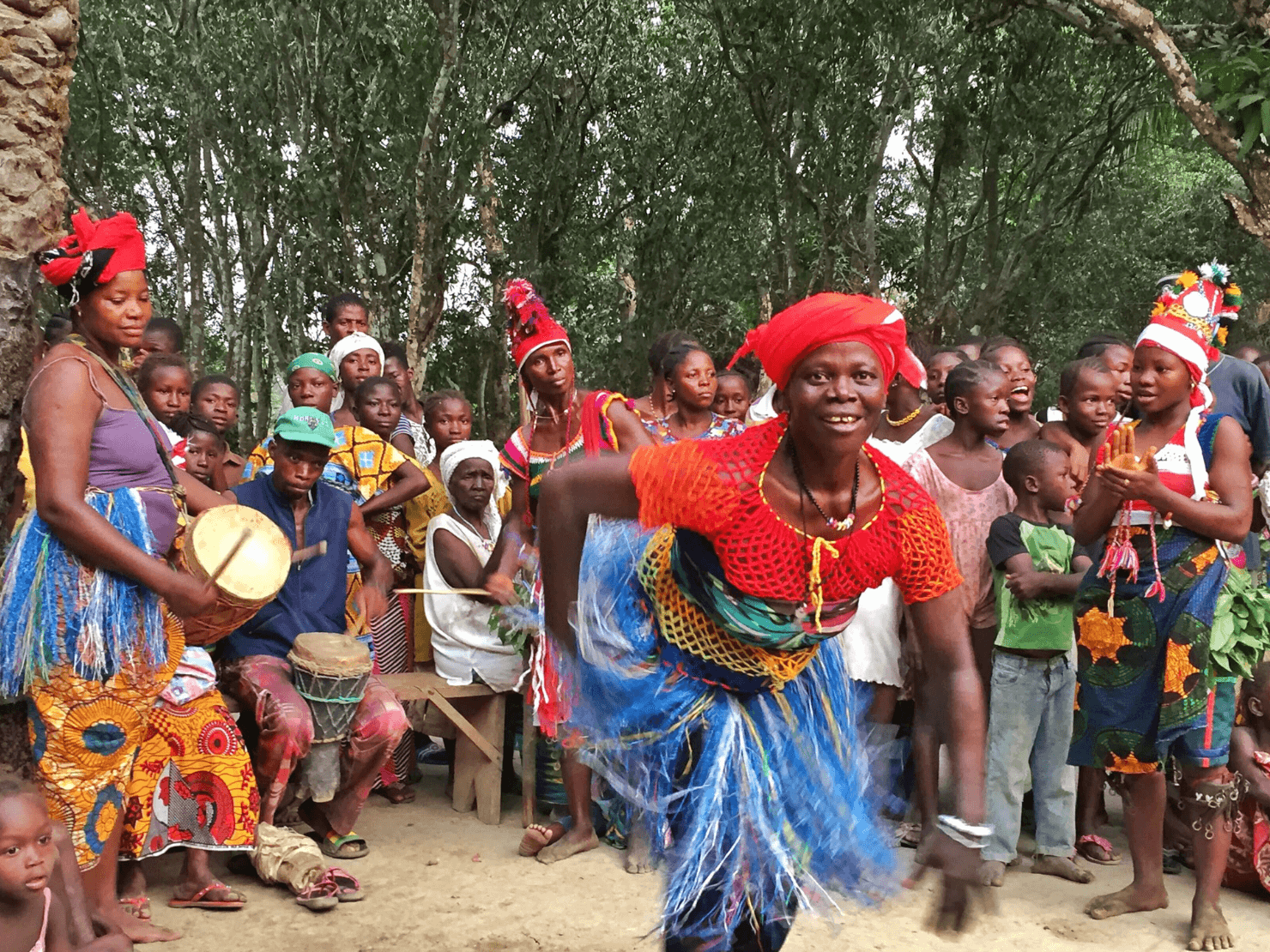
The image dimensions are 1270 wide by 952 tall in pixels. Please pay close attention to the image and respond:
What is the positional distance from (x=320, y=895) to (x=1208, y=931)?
3300mm

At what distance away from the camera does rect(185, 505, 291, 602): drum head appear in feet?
12.5

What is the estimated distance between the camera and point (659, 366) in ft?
19.7

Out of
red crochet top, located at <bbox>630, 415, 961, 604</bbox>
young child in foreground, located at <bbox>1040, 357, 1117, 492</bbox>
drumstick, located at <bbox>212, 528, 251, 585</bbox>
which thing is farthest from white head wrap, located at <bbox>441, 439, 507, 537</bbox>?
red crochet top, located at <bbox>630, 415, 961, 604</bbox>

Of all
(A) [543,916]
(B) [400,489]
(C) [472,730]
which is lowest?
(A) [543,916]

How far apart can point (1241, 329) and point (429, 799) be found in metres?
15.6

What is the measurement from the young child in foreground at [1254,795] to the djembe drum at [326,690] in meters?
3.57

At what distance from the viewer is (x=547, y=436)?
17.2ft

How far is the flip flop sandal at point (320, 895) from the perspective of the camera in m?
4.30

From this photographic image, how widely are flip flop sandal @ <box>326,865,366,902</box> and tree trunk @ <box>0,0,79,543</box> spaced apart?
1.78 m

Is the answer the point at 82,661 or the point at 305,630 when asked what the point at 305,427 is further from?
the point at 82,661

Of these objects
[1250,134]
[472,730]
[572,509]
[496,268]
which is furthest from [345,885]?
[496,268]

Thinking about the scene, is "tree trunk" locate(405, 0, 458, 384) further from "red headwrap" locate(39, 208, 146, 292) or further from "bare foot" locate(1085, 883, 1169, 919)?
"bare foot" locate(1085, 883, 1169, 919)

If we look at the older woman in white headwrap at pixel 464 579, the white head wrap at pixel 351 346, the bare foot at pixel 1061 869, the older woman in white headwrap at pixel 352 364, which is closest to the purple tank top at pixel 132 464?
the older woman in white headwrap at pixel 464 579

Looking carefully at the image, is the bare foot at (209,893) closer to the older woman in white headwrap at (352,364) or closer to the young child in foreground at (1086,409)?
the older woman in white headwrap at (352,364)
